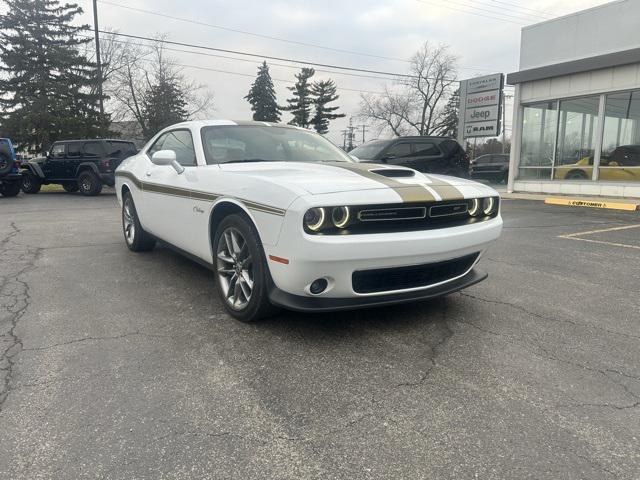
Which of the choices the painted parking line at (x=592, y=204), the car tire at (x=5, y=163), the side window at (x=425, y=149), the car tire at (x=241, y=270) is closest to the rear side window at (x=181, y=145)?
the car tire at (x=241, y=270)

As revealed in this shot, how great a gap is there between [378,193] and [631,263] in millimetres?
4025

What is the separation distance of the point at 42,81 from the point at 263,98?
Result: 29750mm

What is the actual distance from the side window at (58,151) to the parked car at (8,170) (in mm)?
1293

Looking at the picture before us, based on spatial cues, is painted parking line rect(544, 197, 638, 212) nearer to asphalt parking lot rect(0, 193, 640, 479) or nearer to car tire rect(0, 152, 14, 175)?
asphalt parking lot rect(0, 193, 640, 479)

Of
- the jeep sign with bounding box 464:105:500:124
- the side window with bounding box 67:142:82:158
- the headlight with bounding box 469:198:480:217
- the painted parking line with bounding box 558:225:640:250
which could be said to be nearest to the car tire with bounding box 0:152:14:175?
the side window with bounding box 67:142:82:158

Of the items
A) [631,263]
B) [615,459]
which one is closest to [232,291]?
[615,459]

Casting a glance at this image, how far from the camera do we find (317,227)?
2.72 meters

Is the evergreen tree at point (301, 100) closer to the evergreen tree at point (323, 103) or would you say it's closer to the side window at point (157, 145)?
the evergreen tree at point (323, 103)

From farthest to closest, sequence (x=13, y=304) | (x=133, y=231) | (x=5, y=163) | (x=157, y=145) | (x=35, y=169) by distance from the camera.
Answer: (x=35, y=169) → (x=5, y=163) → (x=133, y=231) → (x=157, y=145) → (x=13, y=304)

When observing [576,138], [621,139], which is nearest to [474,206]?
[621,139]

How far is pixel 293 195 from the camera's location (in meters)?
2.75

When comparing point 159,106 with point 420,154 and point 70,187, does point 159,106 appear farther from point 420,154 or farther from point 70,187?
point 420,154

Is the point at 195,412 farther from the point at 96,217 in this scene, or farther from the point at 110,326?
the point at 96,217

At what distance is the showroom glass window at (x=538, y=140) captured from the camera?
14469 millimetres
